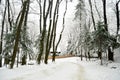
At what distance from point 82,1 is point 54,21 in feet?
39.5

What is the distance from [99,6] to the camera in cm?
3256

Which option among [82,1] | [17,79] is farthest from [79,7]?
[17,79]

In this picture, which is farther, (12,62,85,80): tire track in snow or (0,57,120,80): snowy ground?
(0,57,120,80): snowy ground

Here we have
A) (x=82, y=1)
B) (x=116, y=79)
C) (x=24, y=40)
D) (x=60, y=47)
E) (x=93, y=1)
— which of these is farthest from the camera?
(x=60, y=47)

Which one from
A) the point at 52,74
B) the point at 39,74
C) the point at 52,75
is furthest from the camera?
the point at 52,74

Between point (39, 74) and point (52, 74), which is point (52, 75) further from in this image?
point (39, 74)

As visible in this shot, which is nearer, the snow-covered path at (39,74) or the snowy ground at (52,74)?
the snow-covered path at (39,74)

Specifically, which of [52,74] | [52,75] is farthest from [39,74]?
[52,74]

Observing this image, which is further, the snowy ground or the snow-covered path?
the snowy ground

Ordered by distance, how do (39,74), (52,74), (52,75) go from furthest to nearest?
(52,74) → (52,75) → (39,74)

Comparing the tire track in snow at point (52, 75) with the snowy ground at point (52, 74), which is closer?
the tire track in snow at point (52, 75)

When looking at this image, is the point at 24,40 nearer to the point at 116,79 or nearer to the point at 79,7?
the point at 116,79

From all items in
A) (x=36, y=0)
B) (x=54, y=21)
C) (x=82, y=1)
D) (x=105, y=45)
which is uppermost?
(x=82, y=1)

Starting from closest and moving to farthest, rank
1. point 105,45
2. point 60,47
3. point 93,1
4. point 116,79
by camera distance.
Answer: point 116,79 < point 105,45 < point 93,1 < point 60,47
